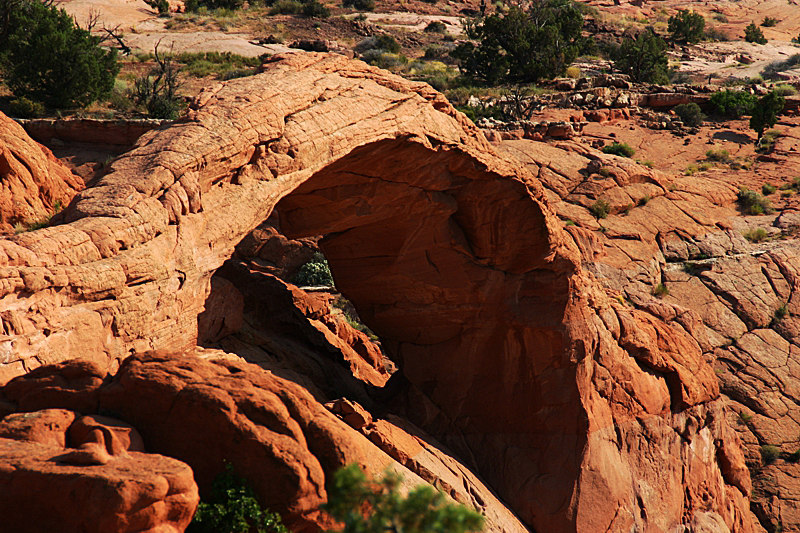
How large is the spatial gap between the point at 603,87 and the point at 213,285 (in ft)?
91.9

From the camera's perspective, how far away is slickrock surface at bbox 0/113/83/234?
1188 cm

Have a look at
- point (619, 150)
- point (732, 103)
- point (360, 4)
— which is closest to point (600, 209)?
point (619, 150)

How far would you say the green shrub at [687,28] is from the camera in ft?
168

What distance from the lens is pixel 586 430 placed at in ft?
35.4

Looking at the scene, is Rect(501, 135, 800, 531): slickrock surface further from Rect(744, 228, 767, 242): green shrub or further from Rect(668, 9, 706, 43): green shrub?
Rect(668, 9, 706, 43): green shrub

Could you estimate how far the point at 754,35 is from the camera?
53.6 metres

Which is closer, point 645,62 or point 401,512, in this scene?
point 401,512

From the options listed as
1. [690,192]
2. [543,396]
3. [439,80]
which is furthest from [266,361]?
[439,80]

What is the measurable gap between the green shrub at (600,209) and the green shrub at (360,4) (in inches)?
1287

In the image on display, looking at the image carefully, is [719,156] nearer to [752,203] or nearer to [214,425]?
[752,203]

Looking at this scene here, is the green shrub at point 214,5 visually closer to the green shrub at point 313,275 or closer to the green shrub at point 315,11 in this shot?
the green shrub at point 315,11

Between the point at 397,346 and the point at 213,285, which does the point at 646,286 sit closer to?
the point at 397,346

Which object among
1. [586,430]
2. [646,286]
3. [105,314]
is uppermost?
[105,314]

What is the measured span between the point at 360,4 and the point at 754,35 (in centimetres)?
2737
